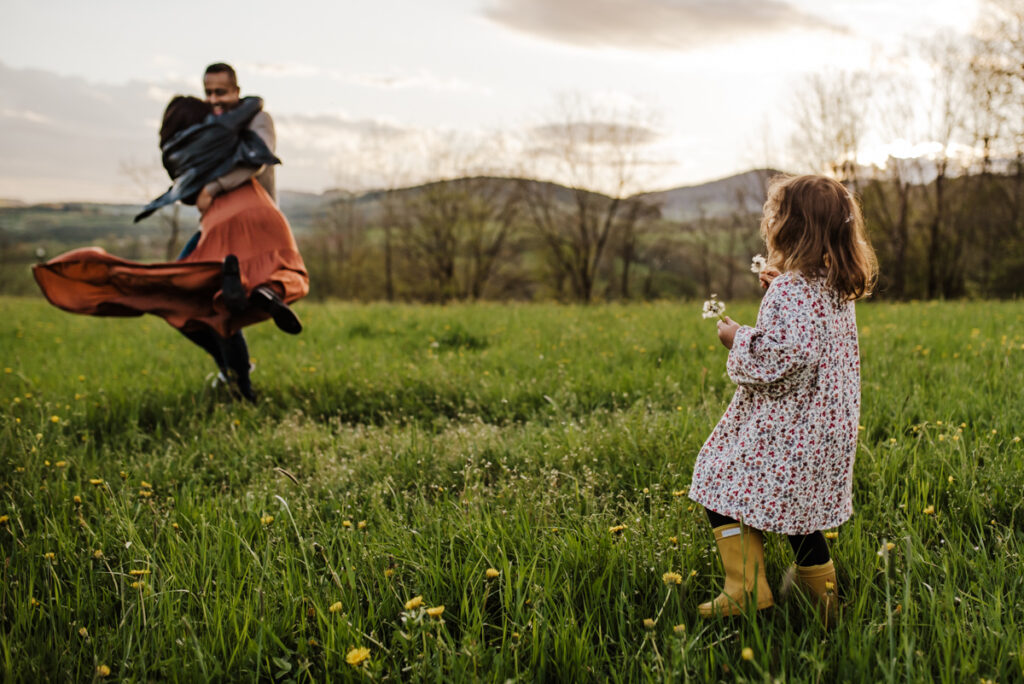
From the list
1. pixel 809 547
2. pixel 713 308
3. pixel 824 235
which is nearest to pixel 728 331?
pixel 713 308

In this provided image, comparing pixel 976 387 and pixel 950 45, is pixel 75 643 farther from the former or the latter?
pixel 950 45

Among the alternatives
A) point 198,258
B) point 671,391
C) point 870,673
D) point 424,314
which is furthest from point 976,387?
point 424,314

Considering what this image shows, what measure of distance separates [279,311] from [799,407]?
367 cm

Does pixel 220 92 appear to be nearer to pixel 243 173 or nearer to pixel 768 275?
pixel 243 173

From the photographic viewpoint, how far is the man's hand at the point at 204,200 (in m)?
5.47

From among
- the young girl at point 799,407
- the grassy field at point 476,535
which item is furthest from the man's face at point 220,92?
the young girl at point 799,407

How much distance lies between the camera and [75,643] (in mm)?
2232

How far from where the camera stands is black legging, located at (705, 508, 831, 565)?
233 centimetres

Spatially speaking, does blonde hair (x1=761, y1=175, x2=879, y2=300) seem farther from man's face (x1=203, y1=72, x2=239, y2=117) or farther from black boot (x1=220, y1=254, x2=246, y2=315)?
man's face (x1=203, y1=72, x2=239, y2=117)

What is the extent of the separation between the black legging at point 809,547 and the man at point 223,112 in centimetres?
465

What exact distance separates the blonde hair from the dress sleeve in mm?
100

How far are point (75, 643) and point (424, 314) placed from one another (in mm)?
8375

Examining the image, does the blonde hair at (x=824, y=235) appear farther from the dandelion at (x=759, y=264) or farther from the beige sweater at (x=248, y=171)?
the beige sweater at (x=248, y=171)

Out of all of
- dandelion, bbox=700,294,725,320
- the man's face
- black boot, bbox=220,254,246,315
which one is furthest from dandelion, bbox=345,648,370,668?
the man's face
